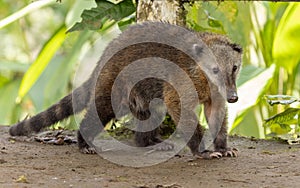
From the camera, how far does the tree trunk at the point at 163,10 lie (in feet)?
17.9

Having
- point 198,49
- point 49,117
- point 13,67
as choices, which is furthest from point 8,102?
point 198,49

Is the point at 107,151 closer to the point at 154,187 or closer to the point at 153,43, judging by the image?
the point at 153,43

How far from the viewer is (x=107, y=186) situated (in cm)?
385

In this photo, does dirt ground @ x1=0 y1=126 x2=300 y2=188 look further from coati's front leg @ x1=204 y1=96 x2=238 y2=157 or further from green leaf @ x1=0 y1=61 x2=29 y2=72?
green leaf @ x1=0 y1=61 x2=29 y2=72

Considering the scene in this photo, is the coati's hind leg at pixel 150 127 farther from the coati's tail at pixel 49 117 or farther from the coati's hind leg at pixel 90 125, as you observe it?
the coati's tail at pixel 49 117

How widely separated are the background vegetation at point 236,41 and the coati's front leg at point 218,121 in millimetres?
565

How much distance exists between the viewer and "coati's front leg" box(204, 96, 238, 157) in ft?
17.0

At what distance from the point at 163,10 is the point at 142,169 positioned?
1.51 metres

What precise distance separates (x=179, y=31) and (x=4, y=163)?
1711mm

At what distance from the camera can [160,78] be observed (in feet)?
17.2

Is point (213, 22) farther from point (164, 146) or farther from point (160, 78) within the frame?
point (164, 146)

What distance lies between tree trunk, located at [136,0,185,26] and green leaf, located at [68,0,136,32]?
1.11ft

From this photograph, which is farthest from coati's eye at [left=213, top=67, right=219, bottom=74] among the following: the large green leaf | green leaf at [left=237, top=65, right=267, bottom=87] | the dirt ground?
the large green leaf

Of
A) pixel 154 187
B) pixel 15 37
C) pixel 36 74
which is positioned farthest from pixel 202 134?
pixel 15 37
